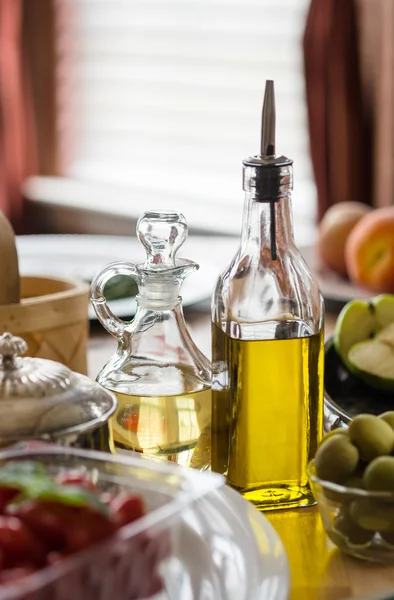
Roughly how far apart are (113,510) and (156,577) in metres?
0.04

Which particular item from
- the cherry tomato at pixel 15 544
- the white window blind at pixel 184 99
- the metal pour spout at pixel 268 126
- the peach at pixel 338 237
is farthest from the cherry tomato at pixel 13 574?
the white window blind at pixel 184 99

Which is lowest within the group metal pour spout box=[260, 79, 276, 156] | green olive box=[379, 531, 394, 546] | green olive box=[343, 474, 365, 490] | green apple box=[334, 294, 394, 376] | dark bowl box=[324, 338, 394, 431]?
green olive box=[379, 531, 394, 546]

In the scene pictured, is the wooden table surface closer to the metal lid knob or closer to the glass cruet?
the glass cruet

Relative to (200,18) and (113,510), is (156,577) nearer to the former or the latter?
(113,510)

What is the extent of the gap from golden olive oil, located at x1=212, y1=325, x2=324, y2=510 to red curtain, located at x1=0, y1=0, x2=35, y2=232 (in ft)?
9.04

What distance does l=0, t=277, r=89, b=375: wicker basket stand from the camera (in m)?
0.85

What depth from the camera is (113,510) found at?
495mm

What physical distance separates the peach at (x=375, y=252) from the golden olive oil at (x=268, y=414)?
31.2 inches

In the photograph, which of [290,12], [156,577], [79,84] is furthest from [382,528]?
[79,84]

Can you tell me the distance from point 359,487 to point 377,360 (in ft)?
0.98

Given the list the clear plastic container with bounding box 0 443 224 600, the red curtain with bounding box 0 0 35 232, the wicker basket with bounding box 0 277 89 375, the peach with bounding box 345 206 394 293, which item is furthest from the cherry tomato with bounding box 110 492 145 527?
the red curtain with bounding box 0 0 35 232

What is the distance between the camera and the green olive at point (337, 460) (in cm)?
61

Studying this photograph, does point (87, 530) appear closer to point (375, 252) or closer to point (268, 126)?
point (268, 126)

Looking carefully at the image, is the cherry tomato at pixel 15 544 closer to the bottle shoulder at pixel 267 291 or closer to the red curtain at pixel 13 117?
the bottle shoulder at pixel 267 291
